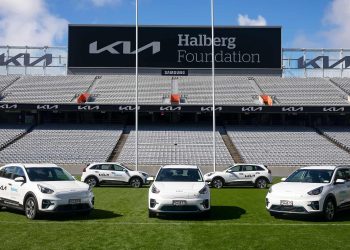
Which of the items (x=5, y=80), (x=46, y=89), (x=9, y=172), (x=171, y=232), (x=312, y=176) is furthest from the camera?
(x=5, y=80)

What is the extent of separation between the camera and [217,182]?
82.8 ft

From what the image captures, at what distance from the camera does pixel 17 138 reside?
41875 millimetres

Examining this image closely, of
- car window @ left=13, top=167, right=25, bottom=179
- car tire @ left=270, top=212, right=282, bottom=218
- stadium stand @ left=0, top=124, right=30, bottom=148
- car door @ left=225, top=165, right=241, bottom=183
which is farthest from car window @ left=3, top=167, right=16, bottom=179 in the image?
stadium stand @ left=0, top=124, right=30, bottom=148

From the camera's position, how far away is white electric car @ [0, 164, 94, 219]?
39.6 ft

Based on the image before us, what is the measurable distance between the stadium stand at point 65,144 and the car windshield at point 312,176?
83.6 feet

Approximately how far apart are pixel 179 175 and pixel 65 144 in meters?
28.0

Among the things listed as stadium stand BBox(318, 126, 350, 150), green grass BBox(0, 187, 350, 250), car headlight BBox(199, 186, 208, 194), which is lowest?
green grass BBox(0, 187, 350, 250)

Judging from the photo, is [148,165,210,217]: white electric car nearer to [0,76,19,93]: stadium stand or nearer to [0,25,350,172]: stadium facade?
[0,25,350,172]: stadium facade

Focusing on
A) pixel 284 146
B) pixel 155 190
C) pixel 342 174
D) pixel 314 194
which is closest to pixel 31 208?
pixel 155 190

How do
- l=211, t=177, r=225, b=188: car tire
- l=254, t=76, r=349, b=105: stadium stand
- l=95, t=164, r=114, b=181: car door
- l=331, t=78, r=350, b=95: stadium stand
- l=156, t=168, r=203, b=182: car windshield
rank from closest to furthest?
l=156, t=168, r=203, b=182: car windshield, l=211, t=177, r=225, b=188: car tire, l=95, t=164, r=114, b=181: car door, l=254, t=76, r=349, b=105: stadium stand, l=331, t=78, r=350, b=95: stadium stand

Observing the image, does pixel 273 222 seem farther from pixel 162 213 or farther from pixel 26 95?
pixel 26 95

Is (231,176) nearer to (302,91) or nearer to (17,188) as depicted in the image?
(17,188)

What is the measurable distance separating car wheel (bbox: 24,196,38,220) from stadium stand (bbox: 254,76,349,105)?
36433mm

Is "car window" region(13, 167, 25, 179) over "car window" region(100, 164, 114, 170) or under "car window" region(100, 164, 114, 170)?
over
